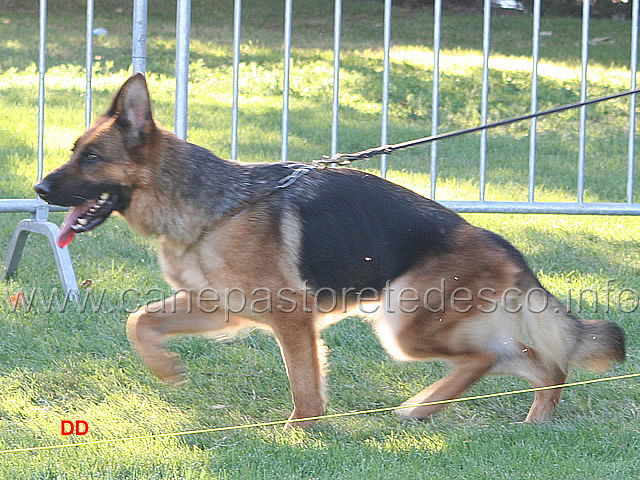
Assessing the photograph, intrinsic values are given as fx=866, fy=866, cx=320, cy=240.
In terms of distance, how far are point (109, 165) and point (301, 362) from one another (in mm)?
1184

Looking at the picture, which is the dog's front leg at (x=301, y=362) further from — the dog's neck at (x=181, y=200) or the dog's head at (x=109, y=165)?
the dog's head at (x=109, y=165)

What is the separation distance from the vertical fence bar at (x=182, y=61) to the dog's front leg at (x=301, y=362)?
2230mm

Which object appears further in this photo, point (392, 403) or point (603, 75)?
point (603, 75)

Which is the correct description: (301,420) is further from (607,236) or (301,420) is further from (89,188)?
(607,236)

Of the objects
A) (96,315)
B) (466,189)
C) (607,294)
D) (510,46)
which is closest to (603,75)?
(510,46)

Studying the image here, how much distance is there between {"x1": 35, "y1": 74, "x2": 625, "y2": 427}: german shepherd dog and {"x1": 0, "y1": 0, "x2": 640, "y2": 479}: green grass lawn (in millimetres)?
274

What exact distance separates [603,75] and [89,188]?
11.1m

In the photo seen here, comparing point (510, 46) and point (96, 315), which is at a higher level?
point (510, 46)

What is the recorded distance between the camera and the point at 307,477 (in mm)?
3178

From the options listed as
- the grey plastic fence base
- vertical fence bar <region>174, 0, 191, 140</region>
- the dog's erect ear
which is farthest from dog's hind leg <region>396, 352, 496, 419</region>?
vertical fence bar <region>174, 0, 191, 140</region>

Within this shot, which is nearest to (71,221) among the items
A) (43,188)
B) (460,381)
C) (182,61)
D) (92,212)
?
(92,212)

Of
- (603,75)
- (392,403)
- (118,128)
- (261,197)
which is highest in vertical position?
(603,75)

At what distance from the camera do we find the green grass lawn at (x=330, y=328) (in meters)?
3.34

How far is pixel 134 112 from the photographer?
3.73m
